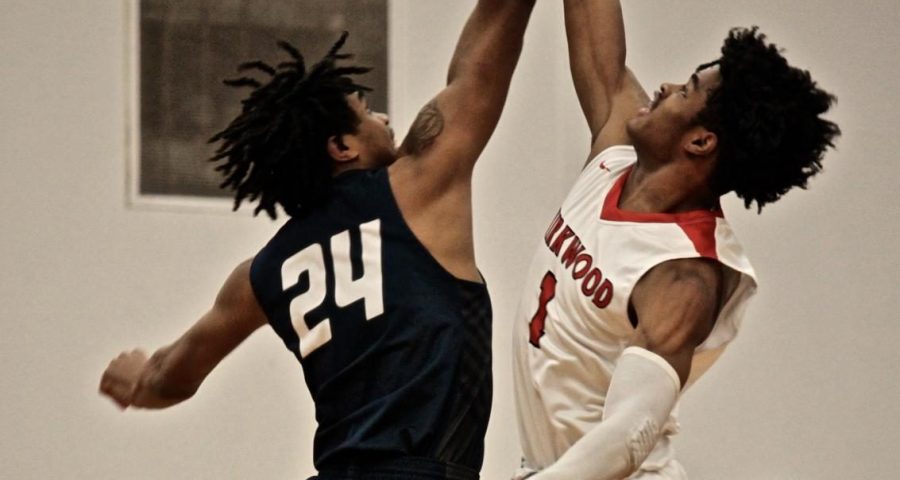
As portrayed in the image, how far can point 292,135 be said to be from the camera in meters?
4.30

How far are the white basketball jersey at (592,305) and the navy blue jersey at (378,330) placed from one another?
14cm

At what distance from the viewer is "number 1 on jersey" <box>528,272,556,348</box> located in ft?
14.0

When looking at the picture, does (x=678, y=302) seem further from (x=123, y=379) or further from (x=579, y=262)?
(x=123, y=379)

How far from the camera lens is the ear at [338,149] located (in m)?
4.34

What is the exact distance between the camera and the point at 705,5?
25.7 feet

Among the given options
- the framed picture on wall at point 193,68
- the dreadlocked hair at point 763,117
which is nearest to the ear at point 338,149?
the dreadlocked hair at point 763,117

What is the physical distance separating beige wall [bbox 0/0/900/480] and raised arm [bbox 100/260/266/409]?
2.36m

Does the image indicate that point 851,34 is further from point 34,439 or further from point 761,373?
point 34,439

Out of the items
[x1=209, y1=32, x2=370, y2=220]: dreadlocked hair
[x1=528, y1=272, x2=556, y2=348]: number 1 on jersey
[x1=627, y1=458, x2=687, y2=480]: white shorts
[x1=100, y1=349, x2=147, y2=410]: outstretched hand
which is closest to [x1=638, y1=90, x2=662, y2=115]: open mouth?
[x1=528, y1=272, x2=556, y2=348]: number 1 on jersey

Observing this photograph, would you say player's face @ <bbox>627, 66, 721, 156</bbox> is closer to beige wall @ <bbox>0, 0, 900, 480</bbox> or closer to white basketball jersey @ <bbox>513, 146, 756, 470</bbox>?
white basketball jersey @ <bbox>513, 146, 756, 470</bbox>

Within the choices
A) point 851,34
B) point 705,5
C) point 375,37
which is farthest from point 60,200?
point 851,34

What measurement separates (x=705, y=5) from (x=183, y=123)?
242cm

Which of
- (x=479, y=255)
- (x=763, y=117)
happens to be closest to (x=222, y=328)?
(x=763, y=117)

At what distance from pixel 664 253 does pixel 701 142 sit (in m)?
0.30
